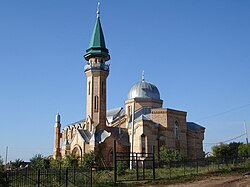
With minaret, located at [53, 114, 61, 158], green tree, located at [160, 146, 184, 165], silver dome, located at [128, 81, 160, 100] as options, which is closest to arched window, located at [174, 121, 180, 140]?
green tree, located at [160, 146, 184, 165]

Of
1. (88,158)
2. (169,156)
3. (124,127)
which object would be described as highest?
(124,127)

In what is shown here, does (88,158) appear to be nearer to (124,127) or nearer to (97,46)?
(124,127)

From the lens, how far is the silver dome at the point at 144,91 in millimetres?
49031

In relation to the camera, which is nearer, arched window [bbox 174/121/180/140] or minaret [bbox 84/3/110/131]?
minaret [bbox 84/3/110/131]

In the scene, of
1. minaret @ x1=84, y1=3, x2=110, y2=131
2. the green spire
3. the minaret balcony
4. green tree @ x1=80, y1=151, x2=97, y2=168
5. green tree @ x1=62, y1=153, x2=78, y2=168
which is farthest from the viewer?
the green spire

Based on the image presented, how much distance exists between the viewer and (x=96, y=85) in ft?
142

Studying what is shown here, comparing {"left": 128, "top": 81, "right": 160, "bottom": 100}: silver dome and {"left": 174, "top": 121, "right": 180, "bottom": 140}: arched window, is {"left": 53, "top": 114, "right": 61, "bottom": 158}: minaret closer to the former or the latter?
{"left": 128, "top": 81, "right": 160, "bottom": 100}: silver dome

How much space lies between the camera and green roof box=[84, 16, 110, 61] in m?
44.8

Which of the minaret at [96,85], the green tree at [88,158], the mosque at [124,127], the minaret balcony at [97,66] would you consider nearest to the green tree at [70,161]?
the green tree at [88,158]

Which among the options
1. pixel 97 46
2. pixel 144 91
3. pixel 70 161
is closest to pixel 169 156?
pixel 70 161

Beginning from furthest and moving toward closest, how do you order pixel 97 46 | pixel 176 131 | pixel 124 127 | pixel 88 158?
pixel 124 127 < pixel 97 46 < pixel 176 131 < pixel 88 158

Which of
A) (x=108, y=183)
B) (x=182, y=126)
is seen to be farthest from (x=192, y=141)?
(x=108, y=183)

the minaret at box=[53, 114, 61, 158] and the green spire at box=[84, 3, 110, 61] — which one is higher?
the green spire at box=[84, 3, 110, 61]

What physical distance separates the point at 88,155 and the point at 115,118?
15.3 meters
